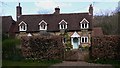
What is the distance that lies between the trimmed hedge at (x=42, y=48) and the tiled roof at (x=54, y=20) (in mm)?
20149

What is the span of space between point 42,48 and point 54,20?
22.4 m

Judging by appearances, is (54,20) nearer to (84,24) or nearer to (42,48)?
(84,24)

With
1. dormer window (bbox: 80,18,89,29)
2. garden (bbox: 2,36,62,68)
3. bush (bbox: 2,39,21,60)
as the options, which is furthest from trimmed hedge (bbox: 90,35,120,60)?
dormer window (bbox: 80,18,89,29)

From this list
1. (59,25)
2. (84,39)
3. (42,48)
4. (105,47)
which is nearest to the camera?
(105,47)

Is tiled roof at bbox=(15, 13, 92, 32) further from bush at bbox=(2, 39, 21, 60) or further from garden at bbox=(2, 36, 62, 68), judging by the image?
bush at bbox=(2, 39, 21, 60)

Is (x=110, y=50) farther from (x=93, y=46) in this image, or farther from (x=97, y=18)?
(x=97, y=18)

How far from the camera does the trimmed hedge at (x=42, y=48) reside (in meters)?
24.3

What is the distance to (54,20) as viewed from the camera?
46531 mm

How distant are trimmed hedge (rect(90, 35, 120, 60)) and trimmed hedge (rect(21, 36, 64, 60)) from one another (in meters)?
3.36

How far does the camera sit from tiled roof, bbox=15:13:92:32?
45.2m

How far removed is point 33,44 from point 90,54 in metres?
5.90

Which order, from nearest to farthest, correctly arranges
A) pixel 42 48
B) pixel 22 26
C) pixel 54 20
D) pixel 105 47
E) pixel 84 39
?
pixel 105 47 < pixel 42 48 < pixel 84 39 < pixel 22 26 < pixel 54 20

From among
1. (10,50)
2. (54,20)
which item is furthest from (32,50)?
(54,20)

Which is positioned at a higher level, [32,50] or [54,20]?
[54,20]
